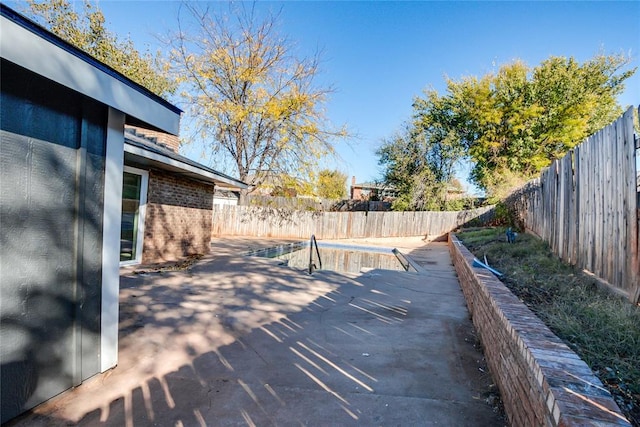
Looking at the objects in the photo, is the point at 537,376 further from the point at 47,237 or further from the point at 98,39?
the point at 98,39

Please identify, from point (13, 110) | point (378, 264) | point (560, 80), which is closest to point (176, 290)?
point (13, 110)

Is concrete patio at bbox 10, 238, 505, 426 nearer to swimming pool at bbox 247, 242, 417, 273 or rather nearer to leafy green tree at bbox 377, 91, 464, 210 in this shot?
swimming pool at bbox 247, 242, 417, 273

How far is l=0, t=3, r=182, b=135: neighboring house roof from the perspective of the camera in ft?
5.35

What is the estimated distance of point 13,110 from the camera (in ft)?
6.07

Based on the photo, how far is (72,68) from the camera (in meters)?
1.96

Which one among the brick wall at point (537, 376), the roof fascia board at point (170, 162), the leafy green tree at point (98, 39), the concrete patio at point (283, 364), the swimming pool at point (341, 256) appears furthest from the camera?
the leafy green tree at point (98, 39)

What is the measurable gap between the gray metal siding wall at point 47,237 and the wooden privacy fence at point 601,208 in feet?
13.9

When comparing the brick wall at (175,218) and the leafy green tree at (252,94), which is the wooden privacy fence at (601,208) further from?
the leafy green tree at (252,94)

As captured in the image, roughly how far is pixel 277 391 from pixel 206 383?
55 centimetres

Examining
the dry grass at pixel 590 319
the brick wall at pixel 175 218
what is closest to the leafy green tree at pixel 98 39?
the brick wall at pixel 175 218

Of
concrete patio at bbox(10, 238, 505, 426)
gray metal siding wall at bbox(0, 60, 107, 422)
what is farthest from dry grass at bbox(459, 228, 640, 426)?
gray metal siding wall at bbox(0, 60, 107, 422)

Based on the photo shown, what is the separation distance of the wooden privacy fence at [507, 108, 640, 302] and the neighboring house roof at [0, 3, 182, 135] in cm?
411

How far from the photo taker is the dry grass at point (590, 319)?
62.4 inches

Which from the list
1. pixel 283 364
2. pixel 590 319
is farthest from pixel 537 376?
pixel 283 364
